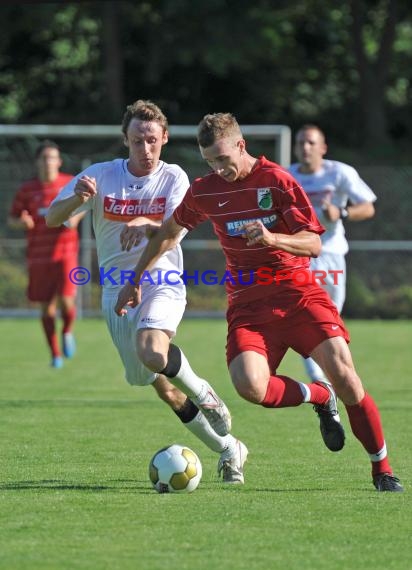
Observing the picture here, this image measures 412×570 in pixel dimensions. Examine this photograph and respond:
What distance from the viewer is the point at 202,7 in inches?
922

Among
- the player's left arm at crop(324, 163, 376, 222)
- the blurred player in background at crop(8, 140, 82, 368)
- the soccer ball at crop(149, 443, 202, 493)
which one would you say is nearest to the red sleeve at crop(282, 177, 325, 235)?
the soccer ball at crop(149, 443, 202, 493)

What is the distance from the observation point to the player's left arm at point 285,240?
5792 millimetres

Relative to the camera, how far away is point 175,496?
6.08 metres

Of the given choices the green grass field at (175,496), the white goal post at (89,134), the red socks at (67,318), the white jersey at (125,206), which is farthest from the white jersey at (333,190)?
the white goal post at (89,134)

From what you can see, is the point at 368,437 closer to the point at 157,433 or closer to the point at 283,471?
the point at 283,471

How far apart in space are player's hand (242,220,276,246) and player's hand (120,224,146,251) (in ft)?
3.39

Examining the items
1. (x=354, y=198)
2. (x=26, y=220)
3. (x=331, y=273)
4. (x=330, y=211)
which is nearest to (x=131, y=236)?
(x=330, y=211)

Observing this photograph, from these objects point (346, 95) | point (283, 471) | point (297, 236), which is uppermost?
point (346, 95)

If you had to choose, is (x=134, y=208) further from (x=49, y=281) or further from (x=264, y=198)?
(x=49, y=281)

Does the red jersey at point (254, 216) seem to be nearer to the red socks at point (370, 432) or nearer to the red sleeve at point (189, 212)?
the red sleeve at point (189, 212)

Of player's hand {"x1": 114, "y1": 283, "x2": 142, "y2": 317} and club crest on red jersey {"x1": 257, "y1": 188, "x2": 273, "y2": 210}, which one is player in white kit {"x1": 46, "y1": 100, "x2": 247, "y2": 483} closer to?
player's hand {"x1": 114, "y1": 283, "x2": 142, "y2": 317}

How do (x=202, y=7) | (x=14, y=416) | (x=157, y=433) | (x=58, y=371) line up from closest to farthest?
1. (x=157, y=433)
2. (x=14, y=416)
3. (x=58, y=371)
4. (x=202, y=7)

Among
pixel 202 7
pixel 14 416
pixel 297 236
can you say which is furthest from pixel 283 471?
pixel 202 7

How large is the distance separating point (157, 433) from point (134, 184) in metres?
2.12
